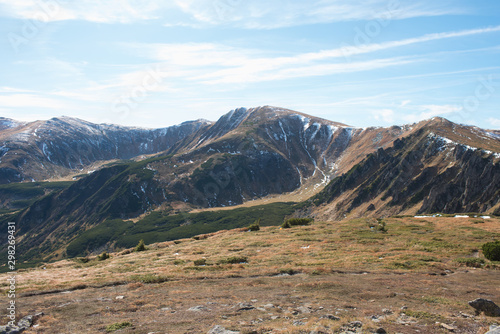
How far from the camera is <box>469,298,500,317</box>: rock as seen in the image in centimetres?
1636

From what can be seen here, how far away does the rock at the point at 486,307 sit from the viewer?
16.4 meters

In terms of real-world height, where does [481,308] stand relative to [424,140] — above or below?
below

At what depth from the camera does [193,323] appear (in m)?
16.1

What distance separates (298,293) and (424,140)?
203m

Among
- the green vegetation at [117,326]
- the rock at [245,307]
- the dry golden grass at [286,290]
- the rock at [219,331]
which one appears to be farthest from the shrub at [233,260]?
the rock at [219,331]

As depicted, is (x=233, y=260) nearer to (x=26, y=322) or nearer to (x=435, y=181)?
(x=26, y=322)

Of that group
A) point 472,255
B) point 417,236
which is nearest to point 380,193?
point 417,236

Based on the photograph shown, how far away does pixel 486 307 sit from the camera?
16.6 meters

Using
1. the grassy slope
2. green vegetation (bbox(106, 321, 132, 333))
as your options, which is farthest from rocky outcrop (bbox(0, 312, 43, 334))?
the grassy slope

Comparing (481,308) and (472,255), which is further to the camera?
(472,255)

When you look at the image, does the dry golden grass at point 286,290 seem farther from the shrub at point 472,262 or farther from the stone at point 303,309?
the shrub at point 472,262

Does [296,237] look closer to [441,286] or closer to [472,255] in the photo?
[472,255]

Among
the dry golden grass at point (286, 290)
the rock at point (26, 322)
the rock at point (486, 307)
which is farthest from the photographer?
the rock at point (486, 307)

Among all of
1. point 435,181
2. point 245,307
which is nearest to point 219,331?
point 245,307
